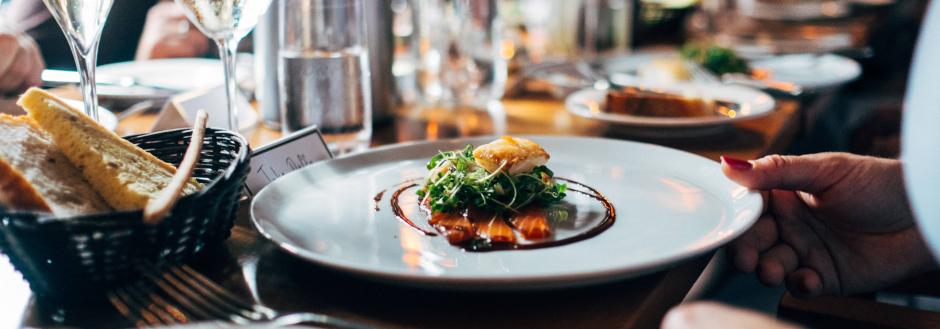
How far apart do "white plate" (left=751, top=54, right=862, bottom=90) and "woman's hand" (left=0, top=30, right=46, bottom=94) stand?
152 cm

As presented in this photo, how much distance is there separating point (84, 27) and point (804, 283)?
881 mm

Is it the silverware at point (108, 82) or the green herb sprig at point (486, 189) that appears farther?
the silverware at point (108, 82)

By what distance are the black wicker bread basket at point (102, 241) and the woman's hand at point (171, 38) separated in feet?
4.35

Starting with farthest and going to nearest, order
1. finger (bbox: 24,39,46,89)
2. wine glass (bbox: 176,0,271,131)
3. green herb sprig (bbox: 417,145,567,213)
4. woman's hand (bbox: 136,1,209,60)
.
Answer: woman's hand (bbox: 136,1,209,60) < finger (bbox: 24,39,46,89) < wine glass (bbox: 176,0,271,131) < green herb sprig (bbox: 417,145,567,213)

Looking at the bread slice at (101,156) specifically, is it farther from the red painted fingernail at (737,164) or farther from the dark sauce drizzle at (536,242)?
the red painted fingernail at (737,164)

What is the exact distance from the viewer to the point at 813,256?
39.6 inches

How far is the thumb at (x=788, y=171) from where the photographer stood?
0.82m

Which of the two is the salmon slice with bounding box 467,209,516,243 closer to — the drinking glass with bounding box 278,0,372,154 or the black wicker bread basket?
the black wicker bread basket

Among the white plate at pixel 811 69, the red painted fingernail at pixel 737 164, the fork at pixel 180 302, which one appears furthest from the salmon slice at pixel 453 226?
the white plate at pixel 811 69

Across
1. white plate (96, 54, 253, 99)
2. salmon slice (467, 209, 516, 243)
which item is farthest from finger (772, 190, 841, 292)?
white plate (96, 54, 253, 99)

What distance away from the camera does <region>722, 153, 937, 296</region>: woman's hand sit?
903 millimetres

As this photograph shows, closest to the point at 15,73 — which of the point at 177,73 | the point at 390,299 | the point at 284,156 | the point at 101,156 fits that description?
the point at 177,73

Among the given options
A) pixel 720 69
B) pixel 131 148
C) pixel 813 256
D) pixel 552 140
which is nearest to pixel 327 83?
pixel 552 140

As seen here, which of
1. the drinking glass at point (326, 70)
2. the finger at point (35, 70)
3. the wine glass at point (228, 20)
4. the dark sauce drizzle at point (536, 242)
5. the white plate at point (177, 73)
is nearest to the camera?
the dark sauce drizzle at point (536, 242)
